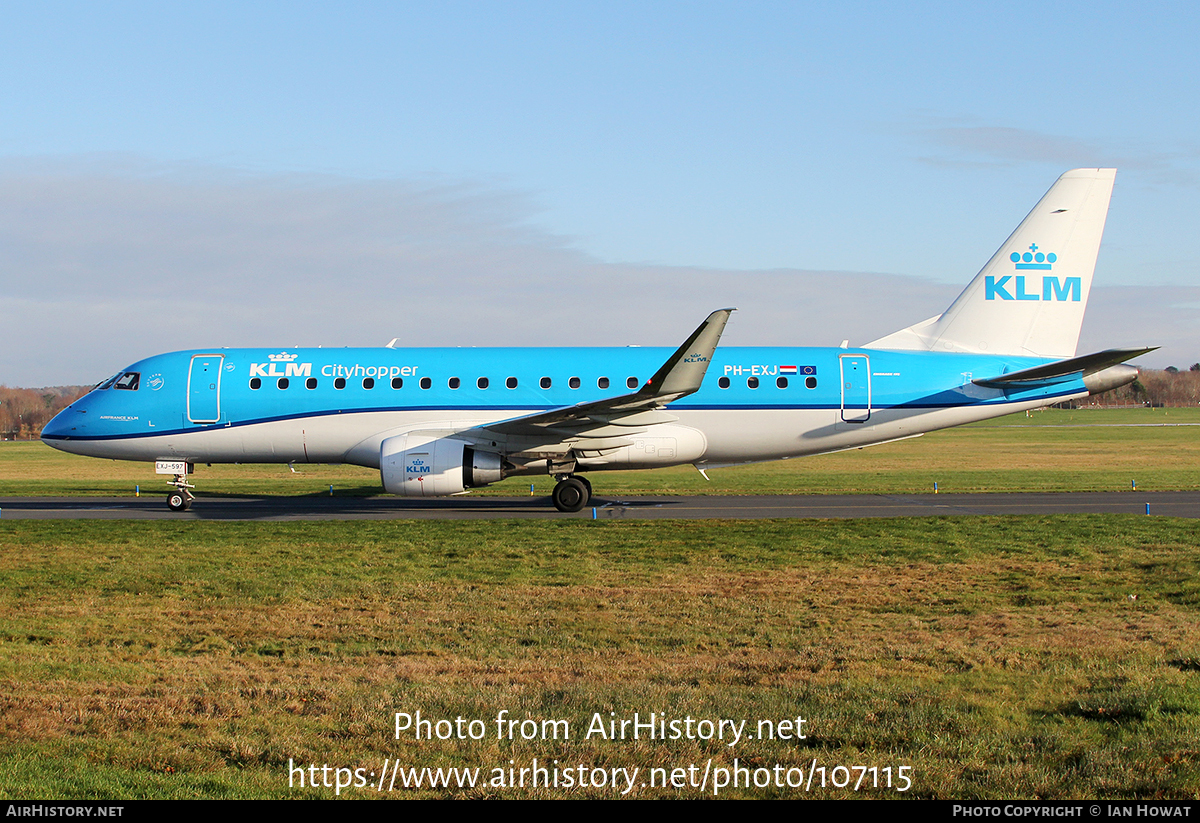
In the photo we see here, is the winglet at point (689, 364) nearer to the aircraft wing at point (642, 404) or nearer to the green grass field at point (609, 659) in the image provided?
the aircraft wing at point (642, 404)

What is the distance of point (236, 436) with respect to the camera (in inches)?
985

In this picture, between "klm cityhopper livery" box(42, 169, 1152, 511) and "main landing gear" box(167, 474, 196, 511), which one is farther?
"main landing gear" box(167, 474, 196, 511)

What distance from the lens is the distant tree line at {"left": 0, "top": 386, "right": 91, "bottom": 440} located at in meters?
108

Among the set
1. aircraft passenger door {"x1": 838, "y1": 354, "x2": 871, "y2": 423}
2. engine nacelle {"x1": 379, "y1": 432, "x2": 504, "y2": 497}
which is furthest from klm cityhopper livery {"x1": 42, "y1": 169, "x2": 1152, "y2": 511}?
engine nacelle {"x1": 379, "y1": 432, "x2": 504, "y2": 497}

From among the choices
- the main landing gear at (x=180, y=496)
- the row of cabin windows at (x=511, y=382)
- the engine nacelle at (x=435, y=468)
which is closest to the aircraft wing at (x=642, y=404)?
the engine nacelle at (x=435, y=468)

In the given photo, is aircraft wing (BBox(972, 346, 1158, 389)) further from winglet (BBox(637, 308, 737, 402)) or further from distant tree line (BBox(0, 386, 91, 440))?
distant tree line (BBox(0, 386, 91, 440))

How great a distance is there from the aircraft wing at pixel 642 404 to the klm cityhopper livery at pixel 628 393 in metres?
0.13

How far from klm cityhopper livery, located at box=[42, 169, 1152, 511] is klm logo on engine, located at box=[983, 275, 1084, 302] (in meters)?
0.04

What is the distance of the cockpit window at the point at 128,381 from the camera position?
2550 cm

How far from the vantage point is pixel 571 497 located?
79.8 feet

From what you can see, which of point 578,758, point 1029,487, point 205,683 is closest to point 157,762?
point 205,683

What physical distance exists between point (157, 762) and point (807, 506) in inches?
807

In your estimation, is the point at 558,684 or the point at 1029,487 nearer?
the point at 558,684

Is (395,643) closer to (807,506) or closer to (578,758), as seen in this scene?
(578,758)
